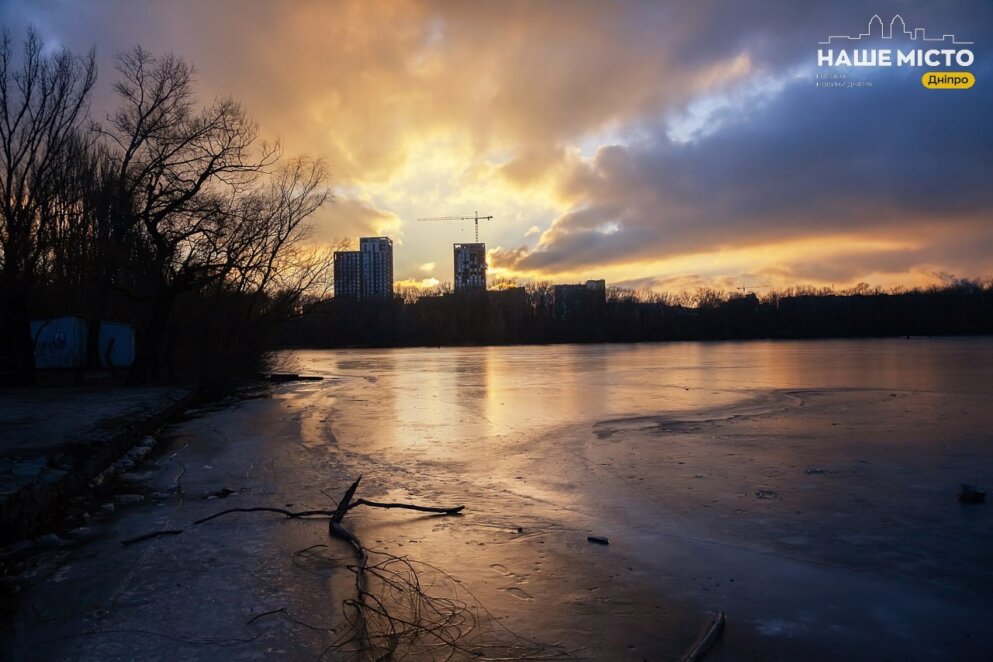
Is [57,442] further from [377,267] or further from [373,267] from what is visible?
[377,267]

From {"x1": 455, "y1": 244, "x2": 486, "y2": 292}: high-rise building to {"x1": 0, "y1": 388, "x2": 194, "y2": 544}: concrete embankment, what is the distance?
142880 mm

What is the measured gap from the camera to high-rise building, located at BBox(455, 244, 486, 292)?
158m

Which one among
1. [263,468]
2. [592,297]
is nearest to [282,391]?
[263,468]

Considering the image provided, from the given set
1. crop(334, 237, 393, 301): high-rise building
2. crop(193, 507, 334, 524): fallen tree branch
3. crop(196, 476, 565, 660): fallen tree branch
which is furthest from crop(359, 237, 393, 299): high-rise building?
crop(196, 476, 565, 660): fallen tree branch

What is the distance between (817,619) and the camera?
4.02 meters

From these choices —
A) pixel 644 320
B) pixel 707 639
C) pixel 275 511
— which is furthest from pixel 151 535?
pixel 644 320

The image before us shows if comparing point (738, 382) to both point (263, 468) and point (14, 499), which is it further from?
point (14, 499)

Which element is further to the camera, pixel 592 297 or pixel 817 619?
pixel 592 297

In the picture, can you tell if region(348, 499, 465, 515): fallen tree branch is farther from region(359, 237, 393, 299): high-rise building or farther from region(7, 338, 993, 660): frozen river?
region(359, 237, 393, 299): high-rise building

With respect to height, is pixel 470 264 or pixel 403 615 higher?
pixel 470 264

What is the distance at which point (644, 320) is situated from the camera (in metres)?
110

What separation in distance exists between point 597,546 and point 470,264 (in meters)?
156

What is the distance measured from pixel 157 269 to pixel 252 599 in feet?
60.6

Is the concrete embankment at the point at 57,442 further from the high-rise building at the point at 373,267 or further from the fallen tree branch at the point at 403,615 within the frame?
the high-rise building at the point at 373,267
